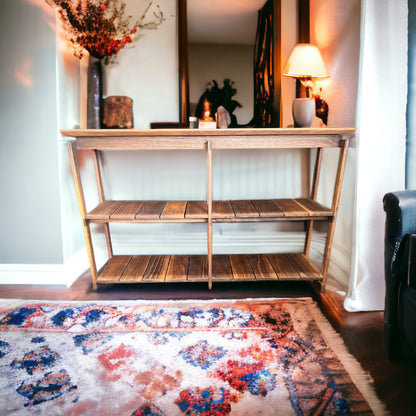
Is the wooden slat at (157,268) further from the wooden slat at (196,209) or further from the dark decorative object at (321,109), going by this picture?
the dark decorative object at (321,109)

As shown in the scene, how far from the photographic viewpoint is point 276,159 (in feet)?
8.20

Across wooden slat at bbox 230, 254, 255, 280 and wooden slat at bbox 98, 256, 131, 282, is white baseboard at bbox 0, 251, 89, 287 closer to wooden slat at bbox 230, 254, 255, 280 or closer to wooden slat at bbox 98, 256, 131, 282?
wooden slat at bbox 98, 256, 131, 282

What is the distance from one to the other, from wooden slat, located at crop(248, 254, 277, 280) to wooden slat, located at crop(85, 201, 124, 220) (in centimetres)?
89

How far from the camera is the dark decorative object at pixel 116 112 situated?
2145 mm

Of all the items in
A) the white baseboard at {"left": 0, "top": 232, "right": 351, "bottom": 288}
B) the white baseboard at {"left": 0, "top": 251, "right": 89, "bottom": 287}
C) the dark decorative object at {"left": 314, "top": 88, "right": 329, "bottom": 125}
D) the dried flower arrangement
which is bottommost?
the white baseboard at {"left": 0, "top": 251, "right": 89, "bottom": 287}

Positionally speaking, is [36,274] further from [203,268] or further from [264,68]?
[264,68]

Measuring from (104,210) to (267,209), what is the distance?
93 cm

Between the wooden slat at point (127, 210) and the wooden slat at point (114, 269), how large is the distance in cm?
36

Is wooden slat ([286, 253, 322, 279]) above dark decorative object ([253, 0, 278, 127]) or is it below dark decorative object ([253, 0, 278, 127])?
below

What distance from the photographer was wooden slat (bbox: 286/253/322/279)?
2087 mm

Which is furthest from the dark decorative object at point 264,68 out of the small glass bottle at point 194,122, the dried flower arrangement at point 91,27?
the dried flower arrangement at point 91,27

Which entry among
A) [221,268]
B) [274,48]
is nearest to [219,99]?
[274,48]

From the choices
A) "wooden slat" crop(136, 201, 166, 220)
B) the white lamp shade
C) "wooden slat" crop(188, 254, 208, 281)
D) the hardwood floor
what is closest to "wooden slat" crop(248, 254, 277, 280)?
the hardwood floor

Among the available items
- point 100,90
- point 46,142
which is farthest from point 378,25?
point 46,142
